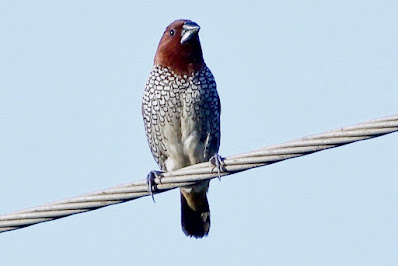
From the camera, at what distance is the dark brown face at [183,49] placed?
790 centimetres

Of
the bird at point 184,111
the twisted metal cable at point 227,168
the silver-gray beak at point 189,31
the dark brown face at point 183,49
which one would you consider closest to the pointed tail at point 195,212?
the bird at point 184,111

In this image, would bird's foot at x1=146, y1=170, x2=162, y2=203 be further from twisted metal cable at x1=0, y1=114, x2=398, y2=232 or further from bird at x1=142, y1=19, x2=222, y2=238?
bird at x1=142, y1=19, x2=222, y2=238

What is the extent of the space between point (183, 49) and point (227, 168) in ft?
8.33

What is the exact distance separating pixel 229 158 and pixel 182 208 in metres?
2.74

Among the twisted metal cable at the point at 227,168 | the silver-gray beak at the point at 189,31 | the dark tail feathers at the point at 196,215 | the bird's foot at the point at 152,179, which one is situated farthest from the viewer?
the dark tail feathers at the point at 196,215

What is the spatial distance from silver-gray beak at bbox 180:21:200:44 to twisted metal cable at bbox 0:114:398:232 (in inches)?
96.4

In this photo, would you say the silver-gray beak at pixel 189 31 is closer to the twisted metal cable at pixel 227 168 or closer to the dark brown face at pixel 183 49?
the dark brown face at pixel 183 49

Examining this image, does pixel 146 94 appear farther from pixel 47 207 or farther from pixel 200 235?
pixel 47 207

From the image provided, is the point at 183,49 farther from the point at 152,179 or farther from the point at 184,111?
the point at 152,179

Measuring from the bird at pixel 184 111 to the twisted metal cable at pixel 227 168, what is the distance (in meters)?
2.06

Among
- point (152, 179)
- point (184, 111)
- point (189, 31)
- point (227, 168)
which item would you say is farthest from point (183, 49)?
point (227, 168)

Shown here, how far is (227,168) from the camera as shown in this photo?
563 centimetres

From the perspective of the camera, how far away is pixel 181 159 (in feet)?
25.7

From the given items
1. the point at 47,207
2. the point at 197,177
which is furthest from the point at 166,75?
the point at 47,207
